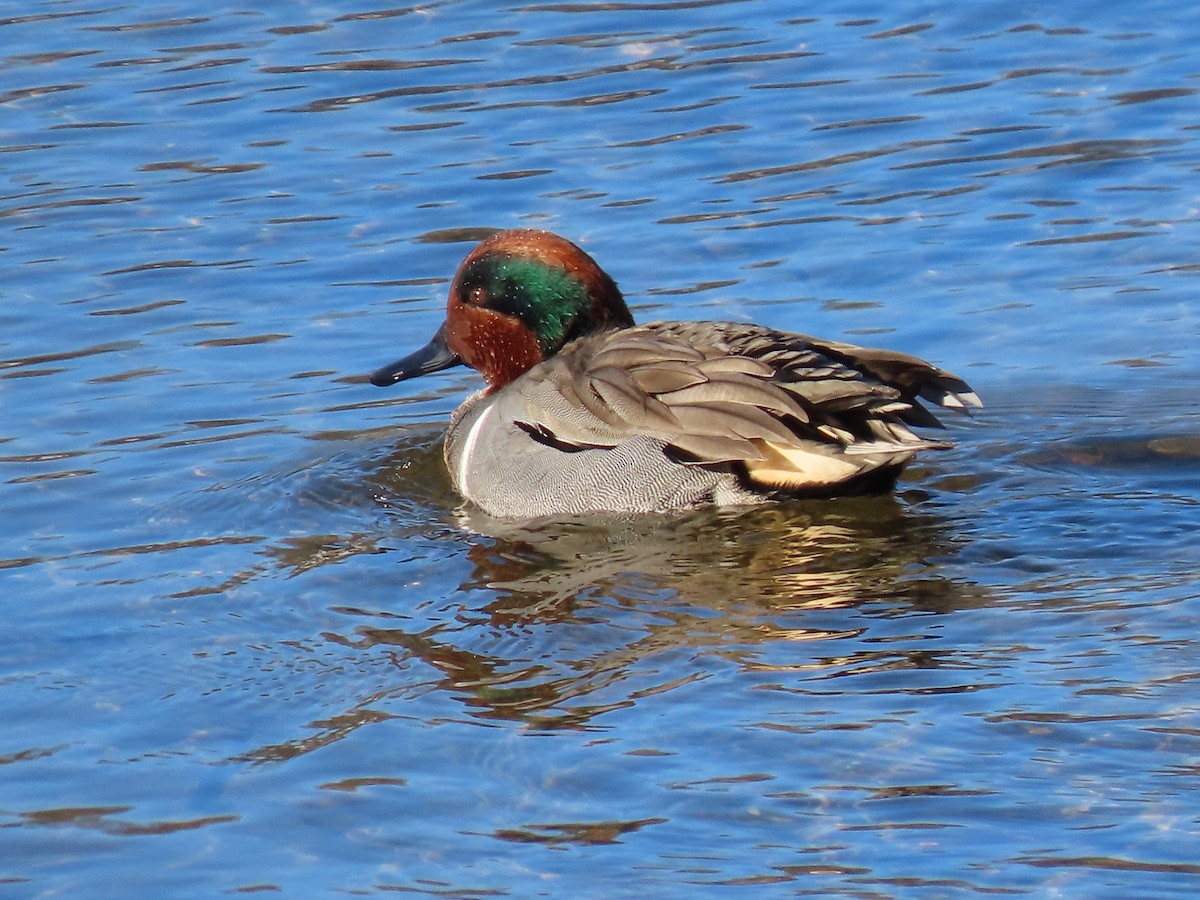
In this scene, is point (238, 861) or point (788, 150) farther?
point (788, 150)

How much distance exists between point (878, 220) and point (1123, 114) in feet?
6.90

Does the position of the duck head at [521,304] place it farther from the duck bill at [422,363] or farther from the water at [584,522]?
the water at [584,522]

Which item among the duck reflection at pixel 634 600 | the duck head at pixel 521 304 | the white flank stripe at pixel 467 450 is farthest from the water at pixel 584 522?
the duck head at pixel 521 304

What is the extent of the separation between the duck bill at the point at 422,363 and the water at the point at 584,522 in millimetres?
283

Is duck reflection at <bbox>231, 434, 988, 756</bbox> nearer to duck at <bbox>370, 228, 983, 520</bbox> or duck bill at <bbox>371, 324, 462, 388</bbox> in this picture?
duck at <bbox>370, 228, 983, 520</bbox>

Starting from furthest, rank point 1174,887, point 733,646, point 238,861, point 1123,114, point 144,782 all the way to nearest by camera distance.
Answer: point 1123,114 → point 733,646 → point 144,782 → point 238,861 → point 1174,887

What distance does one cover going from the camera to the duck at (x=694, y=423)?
7.47m

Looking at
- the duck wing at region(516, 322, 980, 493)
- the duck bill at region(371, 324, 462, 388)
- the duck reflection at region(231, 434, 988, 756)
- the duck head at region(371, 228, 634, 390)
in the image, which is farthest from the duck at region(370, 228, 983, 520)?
the duck bill at region(371, 324, 462, 388)

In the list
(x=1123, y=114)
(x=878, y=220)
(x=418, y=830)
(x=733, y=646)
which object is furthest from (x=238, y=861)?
(x=1123, y=114)

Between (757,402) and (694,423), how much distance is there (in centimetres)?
29

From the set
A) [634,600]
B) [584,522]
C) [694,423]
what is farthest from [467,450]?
[634,600]

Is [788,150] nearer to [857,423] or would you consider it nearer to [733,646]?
[857,423]

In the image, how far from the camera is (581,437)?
784 centimetres

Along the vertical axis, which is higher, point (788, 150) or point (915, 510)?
point (788, 150)
